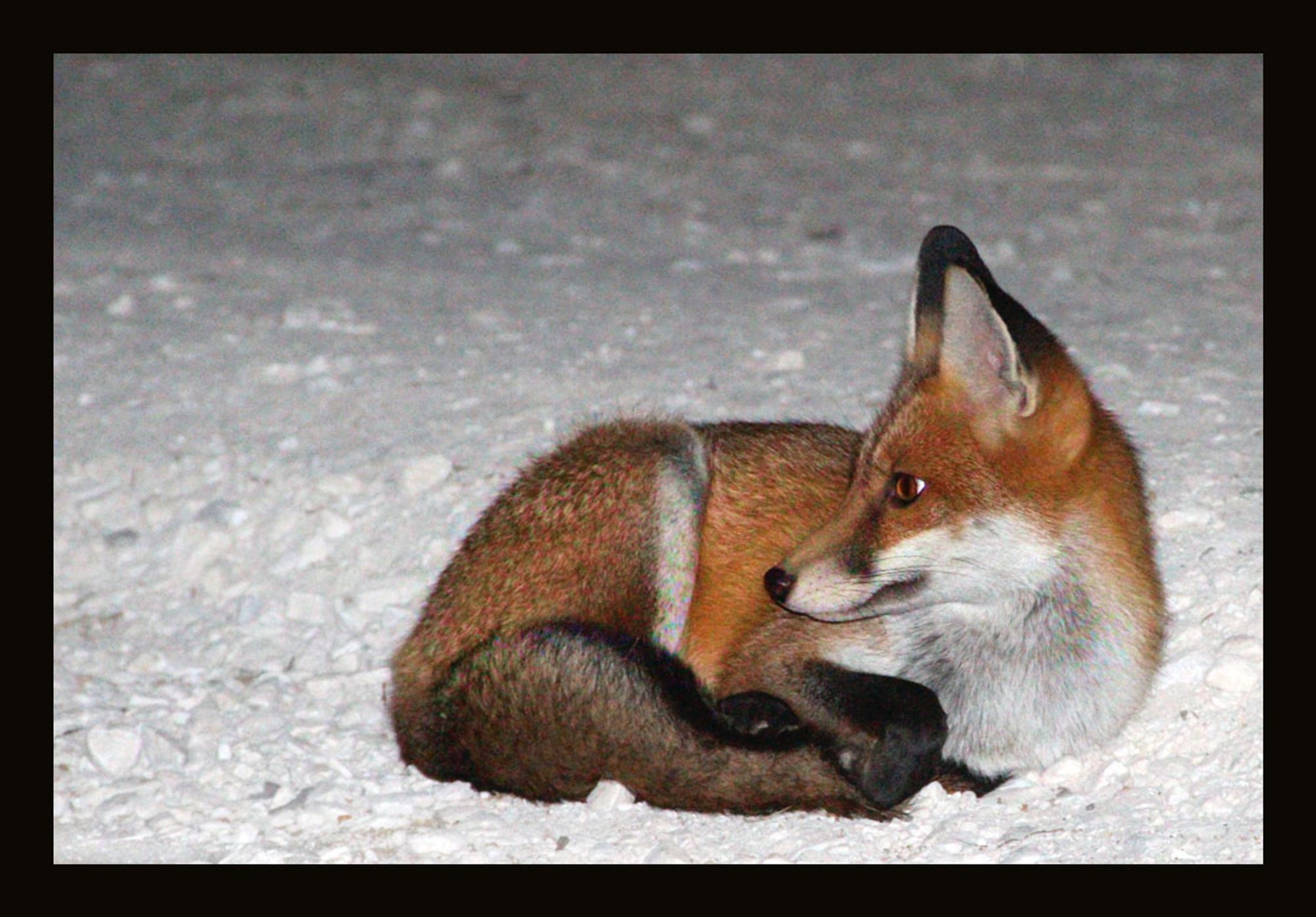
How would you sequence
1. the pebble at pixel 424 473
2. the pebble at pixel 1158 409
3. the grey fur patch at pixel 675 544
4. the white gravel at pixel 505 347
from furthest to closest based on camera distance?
the pebble at pixel 1158 409, the pebble at pixel 424 473, the grey fur patch at pixel 675 544, the white gravel at pixel 505 347

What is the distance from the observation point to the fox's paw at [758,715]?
13.6 ft

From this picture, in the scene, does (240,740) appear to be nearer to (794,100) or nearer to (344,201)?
(344,201)

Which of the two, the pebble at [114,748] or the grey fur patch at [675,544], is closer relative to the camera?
the grey fur patch at [675,544]

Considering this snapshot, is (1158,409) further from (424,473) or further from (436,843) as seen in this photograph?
(436,843)

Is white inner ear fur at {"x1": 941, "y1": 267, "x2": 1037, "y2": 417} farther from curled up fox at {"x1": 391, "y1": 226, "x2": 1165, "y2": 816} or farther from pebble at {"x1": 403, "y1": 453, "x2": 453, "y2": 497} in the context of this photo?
pebble at {"x1": 403, "y1": 453, "x2": 453, "y2": 497}

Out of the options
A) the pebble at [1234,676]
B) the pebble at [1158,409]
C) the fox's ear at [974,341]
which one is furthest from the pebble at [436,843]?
the pebble at [1158,409]

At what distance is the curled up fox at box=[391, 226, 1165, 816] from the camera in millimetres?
3832

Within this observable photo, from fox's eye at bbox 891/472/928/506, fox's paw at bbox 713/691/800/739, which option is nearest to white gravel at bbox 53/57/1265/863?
fox's paw at bbox 713/691/800/739

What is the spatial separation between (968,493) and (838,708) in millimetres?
717

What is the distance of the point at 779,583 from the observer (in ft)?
12.6

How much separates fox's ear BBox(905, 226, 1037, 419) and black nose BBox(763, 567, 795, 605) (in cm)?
67

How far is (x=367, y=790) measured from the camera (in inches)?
Result: 167

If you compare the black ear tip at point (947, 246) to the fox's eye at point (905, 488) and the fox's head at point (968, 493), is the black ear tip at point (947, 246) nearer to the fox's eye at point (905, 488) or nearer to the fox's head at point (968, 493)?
the fox's head at point (968, 493)

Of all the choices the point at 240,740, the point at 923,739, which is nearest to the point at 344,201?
the point at 240,740
